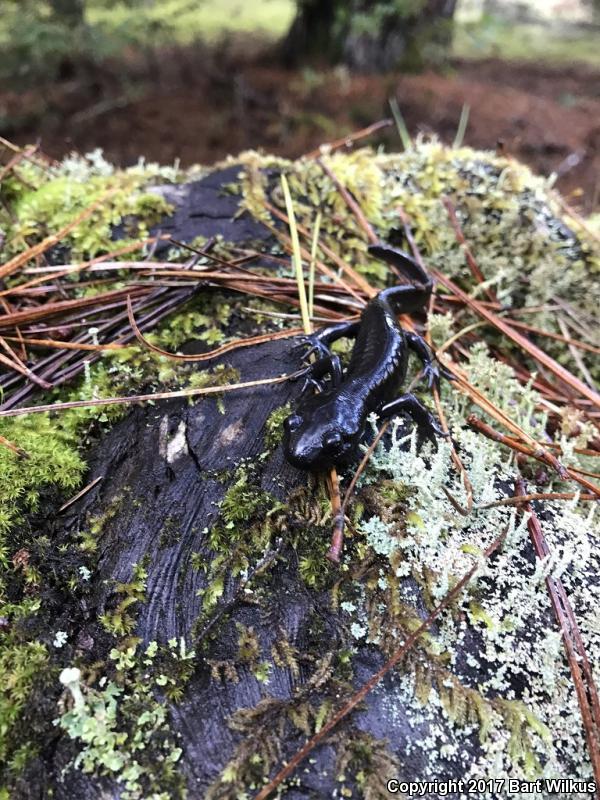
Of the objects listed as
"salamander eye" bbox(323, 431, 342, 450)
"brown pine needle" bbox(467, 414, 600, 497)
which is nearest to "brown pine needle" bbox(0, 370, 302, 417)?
"salamander eye" bbox(323, 431, 342, 450)

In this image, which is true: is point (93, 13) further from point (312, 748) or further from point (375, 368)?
point (312, 748)

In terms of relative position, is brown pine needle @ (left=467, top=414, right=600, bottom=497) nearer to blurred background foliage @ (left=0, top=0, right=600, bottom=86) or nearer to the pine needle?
the pine needle

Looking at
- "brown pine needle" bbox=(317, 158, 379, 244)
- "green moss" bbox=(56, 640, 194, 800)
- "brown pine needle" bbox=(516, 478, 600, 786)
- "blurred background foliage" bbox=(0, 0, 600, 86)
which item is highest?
"blurred background foliage" bbox=(0, 0, 600, 86)

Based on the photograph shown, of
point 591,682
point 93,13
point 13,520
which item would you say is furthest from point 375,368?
point 93,13

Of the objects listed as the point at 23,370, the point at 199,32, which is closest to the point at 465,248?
the point at 23,370

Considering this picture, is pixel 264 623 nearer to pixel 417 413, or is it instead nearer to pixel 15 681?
pixel 15 681
